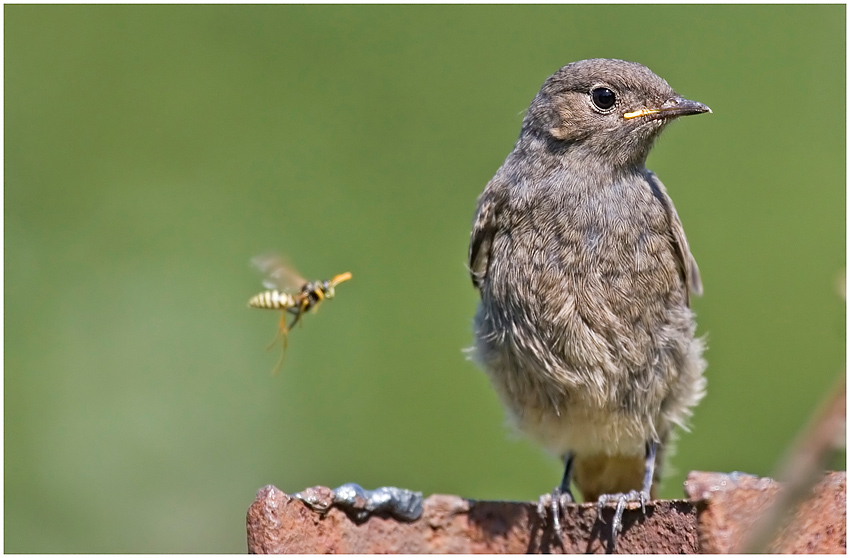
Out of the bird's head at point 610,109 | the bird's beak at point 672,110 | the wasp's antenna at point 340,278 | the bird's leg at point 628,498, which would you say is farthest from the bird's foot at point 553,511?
the bird's beak at point 672,110

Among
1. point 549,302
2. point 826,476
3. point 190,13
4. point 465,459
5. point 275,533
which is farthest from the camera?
point 190,13

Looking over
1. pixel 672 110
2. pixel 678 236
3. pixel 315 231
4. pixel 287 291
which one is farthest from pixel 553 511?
pixel 315 231

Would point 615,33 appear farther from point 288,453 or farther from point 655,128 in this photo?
point 288,453

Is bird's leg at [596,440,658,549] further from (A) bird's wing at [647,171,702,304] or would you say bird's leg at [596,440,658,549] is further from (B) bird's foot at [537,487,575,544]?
(A) bird's wing at [647,171,702,304]

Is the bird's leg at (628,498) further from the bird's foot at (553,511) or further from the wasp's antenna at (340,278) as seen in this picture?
the wasp's antenna at (340,278)

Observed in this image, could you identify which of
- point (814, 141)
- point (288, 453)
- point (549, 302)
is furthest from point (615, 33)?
point (288, 453)

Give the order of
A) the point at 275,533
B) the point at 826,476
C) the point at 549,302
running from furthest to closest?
the point at 549,302 → the point at 275,533 → the point at 826,476

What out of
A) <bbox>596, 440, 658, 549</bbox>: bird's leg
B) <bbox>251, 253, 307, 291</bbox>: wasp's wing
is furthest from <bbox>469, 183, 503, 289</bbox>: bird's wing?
<bbox>596, 440, 658, 549</bbox>: bird's leg
